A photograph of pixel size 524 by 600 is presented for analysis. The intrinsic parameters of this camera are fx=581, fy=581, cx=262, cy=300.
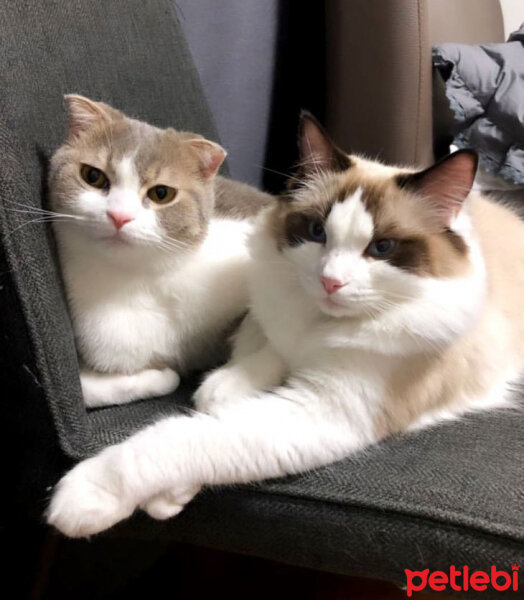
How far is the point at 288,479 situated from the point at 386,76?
1.23 metres

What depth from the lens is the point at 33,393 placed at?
0.80 m

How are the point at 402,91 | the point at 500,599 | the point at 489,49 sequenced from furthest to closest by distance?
the point at 489,49 → the point at 402,91 → the point at 500,599

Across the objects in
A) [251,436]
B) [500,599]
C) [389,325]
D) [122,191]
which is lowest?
[500,599]

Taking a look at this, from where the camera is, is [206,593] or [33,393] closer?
[33,393]

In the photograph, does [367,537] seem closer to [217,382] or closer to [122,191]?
[217,382]

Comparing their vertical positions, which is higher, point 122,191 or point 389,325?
point 122,191

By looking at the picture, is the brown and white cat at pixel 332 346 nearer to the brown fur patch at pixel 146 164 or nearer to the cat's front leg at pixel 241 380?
the cat's front leg at pixel 241 380

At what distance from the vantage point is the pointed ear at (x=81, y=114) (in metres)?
0.92

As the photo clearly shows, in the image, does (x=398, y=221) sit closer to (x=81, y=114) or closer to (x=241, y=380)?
(x=241, y=380)

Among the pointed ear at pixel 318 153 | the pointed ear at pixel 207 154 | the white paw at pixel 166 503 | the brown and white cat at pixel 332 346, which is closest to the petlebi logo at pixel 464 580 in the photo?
the brown and white cat at pixel 332 346

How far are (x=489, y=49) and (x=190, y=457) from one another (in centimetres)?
171

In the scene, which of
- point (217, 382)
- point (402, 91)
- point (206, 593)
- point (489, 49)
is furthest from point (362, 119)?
point (206, 593)

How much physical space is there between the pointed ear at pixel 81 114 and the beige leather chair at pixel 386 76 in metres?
0.94

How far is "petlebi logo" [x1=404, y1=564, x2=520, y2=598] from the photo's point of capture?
71cm
